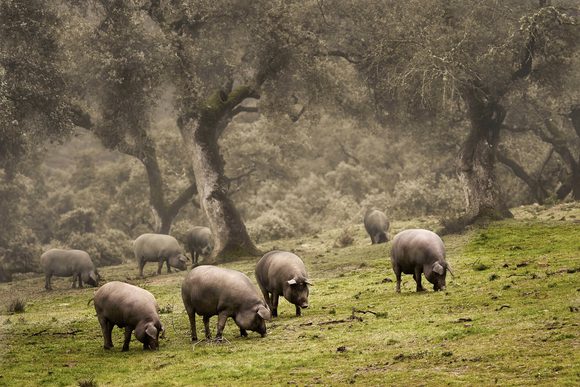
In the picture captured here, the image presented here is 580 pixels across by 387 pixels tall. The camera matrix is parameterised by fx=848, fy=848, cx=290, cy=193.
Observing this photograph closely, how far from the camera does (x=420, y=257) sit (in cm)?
2189

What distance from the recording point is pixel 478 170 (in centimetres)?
4056

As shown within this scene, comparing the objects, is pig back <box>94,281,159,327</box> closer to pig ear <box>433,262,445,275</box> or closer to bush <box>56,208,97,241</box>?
pig ear <box>433,262,445,275</box>

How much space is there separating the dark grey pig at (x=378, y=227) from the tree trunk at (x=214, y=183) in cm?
607

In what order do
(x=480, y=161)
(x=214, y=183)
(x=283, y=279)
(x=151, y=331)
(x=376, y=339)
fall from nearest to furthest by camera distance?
(x=376, y=339), (x=151, y=331), (x=283, y=279), (x=480, y=161), (x=214, y=183)

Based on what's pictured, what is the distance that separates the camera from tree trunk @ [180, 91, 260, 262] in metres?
41.2

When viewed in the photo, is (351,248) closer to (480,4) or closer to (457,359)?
(480,4)

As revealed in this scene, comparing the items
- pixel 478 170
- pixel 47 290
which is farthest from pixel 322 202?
pixel 47 290

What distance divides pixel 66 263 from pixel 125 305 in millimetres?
20006

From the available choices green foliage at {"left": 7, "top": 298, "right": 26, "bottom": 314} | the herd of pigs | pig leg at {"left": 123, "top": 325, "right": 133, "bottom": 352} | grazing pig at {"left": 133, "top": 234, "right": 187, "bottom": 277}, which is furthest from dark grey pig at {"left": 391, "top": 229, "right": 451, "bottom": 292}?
grazing pig at {"left": 133, "top": 234, "right": 187, "bottom": 277}

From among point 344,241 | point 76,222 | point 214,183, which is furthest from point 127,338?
point 76,222

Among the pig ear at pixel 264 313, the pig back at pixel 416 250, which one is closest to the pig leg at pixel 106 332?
the pig ear at pixel 264 313

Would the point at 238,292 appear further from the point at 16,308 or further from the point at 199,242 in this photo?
the point at 199,242

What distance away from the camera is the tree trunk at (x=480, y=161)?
131ft

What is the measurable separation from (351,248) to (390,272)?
13.1 meters
